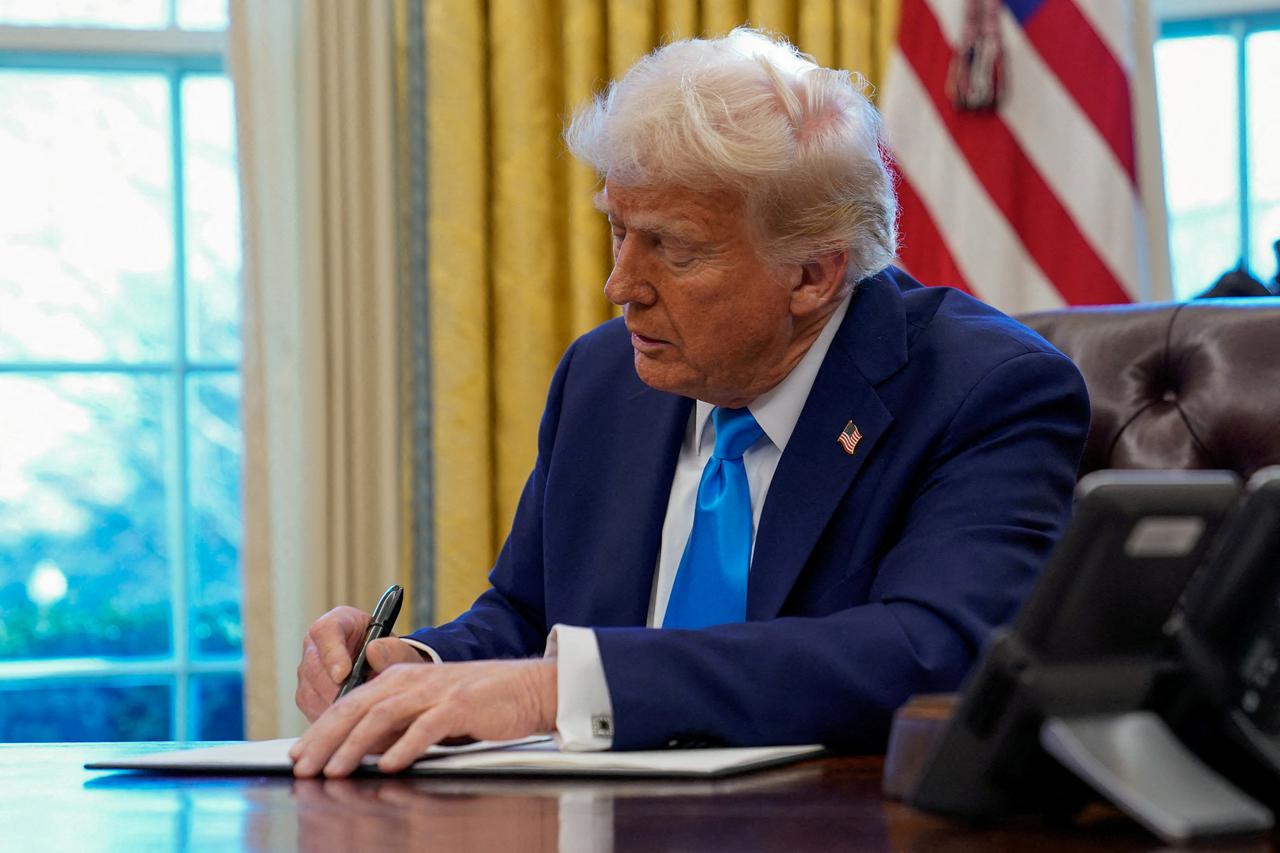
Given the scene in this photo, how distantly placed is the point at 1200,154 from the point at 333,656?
97.0 inches

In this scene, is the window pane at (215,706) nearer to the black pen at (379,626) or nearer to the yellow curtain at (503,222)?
the yellow curtain at (503,222)

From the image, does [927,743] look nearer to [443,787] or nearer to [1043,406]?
[443,787]

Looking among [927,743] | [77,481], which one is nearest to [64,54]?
[77,481]

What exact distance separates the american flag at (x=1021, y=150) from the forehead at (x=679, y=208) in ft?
4.18

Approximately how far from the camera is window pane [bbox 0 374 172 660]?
3.50 meters

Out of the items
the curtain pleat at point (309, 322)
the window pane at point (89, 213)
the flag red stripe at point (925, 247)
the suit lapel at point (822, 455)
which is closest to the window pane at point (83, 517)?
the window pane at point (89, 213)

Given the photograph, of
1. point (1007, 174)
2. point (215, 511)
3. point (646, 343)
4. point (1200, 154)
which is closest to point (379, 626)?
point (646, 343)

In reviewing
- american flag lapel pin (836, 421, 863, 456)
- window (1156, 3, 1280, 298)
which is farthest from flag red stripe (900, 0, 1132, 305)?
american flag lapel pin (836, 421, 863, 456)

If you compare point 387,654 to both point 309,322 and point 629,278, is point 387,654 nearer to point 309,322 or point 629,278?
point 629,278

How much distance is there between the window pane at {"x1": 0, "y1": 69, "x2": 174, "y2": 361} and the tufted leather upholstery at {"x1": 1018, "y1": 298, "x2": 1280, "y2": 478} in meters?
2.25

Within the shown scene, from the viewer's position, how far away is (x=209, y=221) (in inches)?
138

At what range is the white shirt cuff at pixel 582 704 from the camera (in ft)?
4.00

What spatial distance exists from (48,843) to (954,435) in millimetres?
989

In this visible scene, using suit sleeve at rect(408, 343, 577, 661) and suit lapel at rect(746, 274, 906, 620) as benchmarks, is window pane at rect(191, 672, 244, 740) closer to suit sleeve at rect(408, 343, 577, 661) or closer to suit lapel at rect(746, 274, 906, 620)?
suit sleeve at rect(408, 343, 577, 661)
